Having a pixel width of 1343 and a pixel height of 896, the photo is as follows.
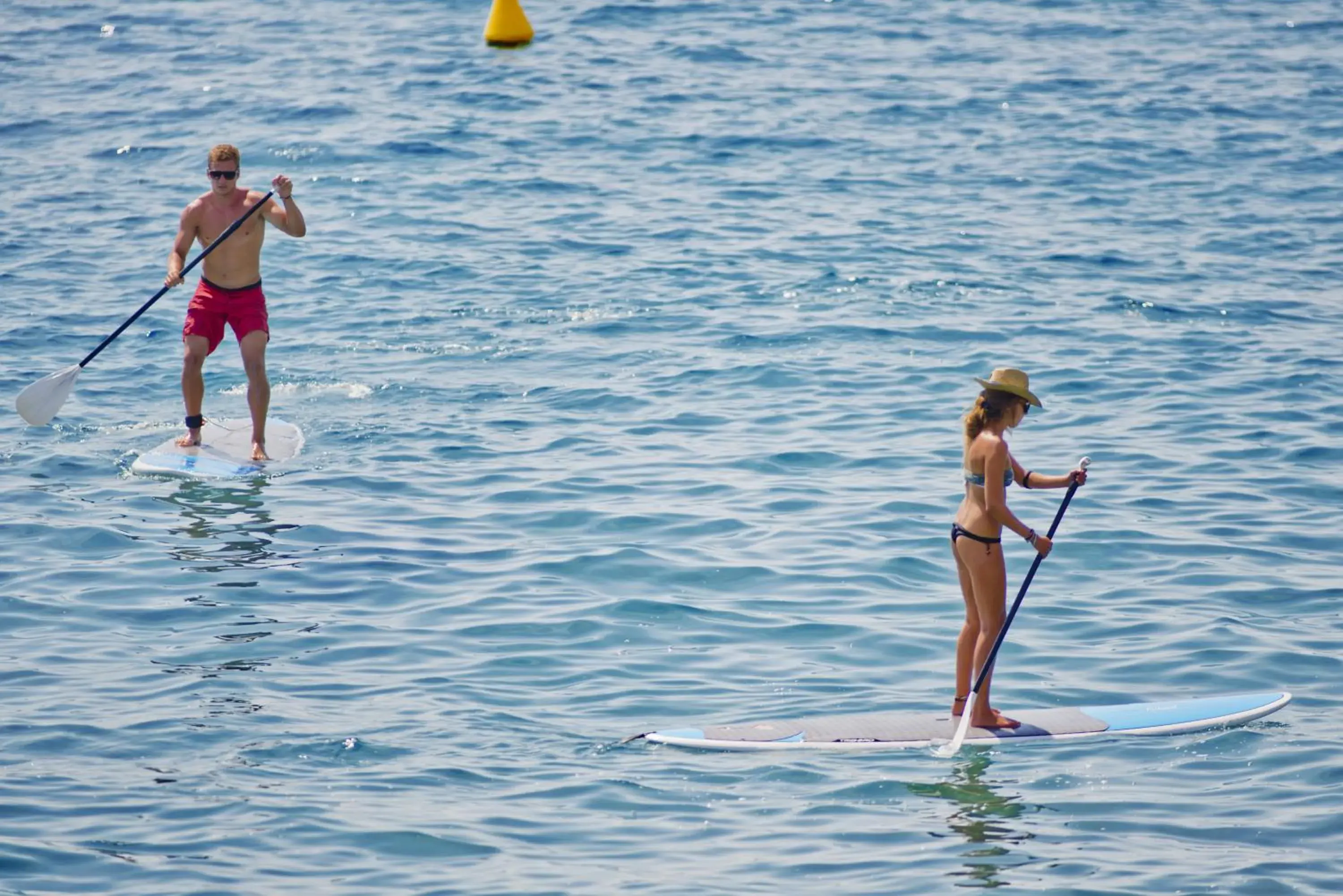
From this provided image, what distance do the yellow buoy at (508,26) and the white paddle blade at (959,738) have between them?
1953 cm

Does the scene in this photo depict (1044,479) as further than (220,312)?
No

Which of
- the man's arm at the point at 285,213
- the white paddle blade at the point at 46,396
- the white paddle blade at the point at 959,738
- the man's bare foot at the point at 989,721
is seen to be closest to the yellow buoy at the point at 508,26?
the man's arm at the point at 285,213

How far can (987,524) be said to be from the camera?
710cm

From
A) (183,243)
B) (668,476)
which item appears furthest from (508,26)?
→ (668,476)

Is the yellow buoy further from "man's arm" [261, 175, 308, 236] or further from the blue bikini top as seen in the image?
the blue bikini top

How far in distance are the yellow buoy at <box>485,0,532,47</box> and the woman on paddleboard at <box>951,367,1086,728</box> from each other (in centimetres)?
1902

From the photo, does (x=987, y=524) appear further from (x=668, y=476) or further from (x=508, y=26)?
(x=508, y=26)

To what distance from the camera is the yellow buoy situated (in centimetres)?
2470

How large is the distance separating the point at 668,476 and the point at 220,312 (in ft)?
10.6

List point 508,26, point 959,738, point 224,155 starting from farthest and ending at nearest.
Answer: point 508,26, point 224,155, point 959,738

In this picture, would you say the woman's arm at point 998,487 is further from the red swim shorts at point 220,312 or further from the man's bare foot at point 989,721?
the red swim shorts at point 220,312

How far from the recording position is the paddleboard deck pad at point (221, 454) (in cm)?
1079

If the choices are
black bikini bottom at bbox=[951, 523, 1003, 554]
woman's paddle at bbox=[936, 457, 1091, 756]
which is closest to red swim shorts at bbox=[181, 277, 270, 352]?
black bikini bottom at bbox=[951, 523, 1003, 554]

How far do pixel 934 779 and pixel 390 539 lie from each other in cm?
404
